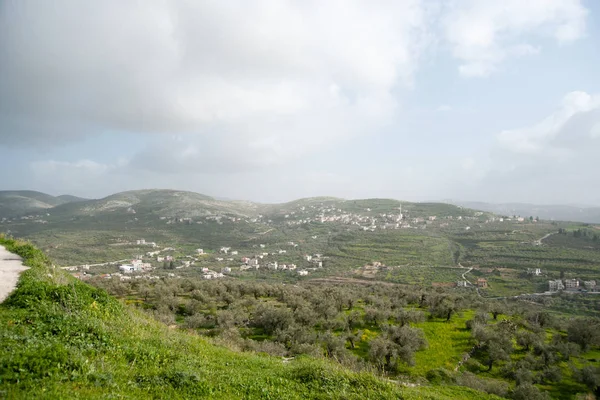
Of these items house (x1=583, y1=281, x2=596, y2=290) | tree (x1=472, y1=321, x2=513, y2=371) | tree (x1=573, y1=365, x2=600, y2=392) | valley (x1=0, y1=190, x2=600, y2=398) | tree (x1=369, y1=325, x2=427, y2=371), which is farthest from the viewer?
house (x1=583, y1=281, x2=596, y2=290)

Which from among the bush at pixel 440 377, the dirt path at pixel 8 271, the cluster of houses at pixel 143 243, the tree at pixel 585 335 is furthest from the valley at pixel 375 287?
the dirt path at pixel 8 271

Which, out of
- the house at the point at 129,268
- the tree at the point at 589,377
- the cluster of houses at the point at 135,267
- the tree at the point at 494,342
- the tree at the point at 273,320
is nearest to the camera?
the tree at the point at 589,377

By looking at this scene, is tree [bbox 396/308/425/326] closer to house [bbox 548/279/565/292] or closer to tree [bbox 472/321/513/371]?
tree [bbox 472/321/513/371]

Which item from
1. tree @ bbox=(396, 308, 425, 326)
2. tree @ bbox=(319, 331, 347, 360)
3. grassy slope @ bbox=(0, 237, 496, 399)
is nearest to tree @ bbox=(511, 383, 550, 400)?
tree @ bbox=(319, 331, 347, 360)

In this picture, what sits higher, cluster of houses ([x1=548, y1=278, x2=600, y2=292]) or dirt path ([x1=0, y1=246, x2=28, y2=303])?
dirt path ([x1=0, y1=246, x2=28, y2=303])

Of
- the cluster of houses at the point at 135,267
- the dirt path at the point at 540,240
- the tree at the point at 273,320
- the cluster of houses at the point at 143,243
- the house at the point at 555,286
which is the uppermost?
the dirt path at the point at 540,240

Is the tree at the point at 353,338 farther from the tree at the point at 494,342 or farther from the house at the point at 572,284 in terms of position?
the house at the point at 572,284

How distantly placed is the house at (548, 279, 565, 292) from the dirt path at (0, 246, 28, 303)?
9598 centimetres

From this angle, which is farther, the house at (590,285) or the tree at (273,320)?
the house at (590,285)

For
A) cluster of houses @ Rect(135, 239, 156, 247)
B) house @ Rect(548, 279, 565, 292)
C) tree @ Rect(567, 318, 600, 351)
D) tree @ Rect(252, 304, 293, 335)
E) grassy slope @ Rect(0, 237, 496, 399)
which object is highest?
grassy slope @ Rect(0, 237, 496, 399)

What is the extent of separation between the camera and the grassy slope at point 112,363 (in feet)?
19.8

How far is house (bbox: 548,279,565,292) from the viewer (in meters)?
71.3

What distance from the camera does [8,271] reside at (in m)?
14.0

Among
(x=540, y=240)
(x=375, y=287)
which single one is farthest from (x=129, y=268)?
(x=540, y=240)
